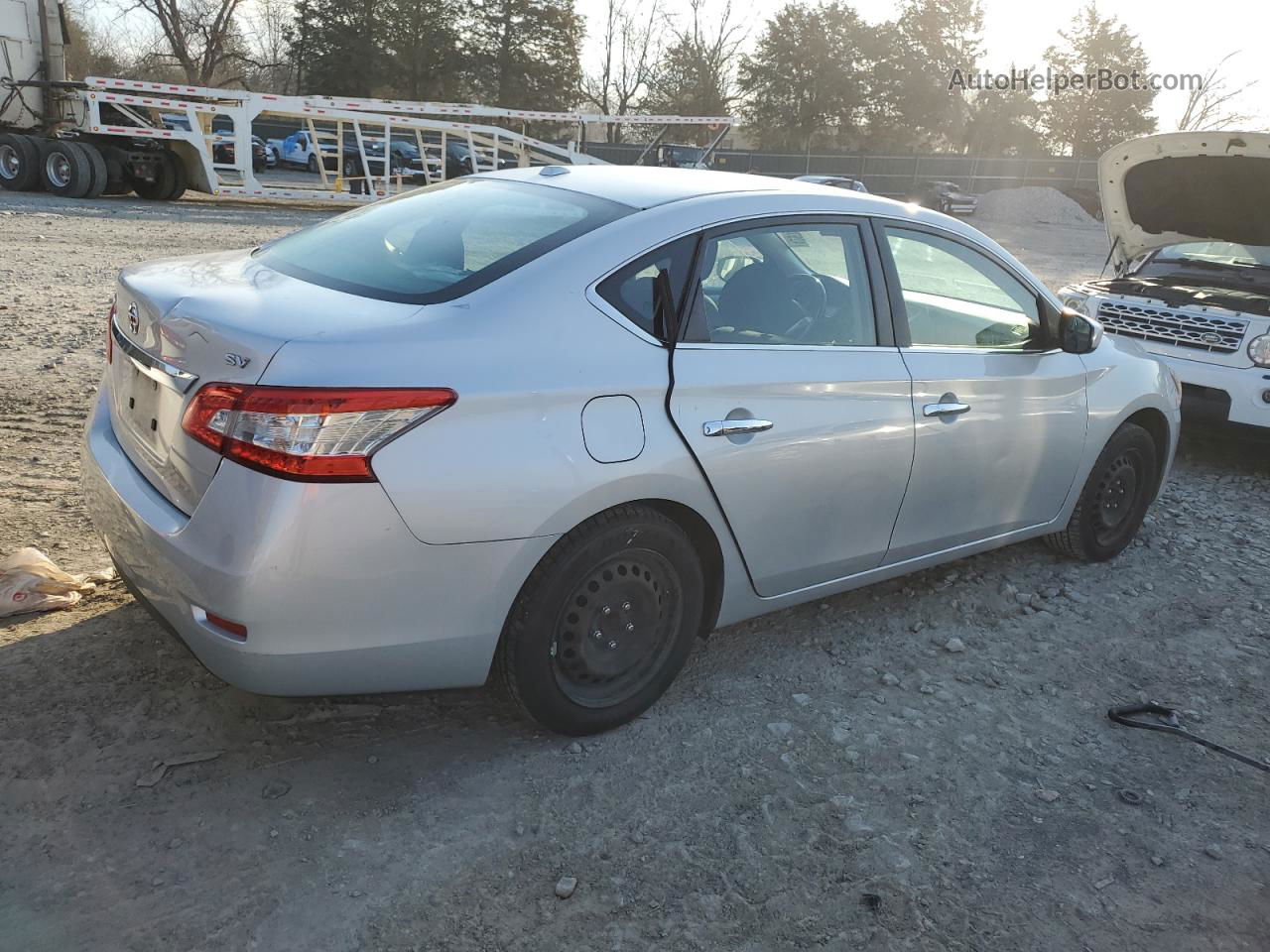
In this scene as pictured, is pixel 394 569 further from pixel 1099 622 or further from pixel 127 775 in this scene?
pixel 1099 622

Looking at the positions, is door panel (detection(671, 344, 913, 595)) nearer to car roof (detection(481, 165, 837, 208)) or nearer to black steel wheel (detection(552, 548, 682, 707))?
black steel wheel (detection(552, 548, 682, 707))

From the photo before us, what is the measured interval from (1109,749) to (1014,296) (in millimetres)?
1806

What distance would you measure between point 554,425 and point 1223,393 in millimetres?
5368

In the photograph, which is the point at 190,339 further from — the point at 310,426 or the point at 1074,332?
the point at 1074,332

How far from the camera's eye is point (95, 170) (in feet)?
63.3

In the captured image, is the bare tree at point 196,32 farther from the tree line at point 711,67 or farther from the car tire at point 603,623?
the car tire at point 603,623

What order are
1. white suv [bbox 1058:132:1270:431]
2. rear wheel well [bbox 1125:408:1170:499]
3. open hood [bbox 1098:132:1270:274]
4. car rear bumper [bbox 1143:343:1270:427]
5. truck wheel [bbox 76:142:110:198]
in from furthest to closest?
truck wheel [bbox 76:142:110:198]
open hood [bbox 1098:132:1270:274]
white suv [bbox 1058:132:1270:431]
car rear bumper [bbox 1143:343:1270:427]
rear wheel well [bbox 1125:408:1170:499]

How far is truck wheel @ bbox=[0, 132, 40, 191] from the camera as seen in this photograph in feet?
62.9

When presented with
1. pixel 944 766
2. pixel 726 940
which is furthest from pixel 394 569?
pixel 944 766

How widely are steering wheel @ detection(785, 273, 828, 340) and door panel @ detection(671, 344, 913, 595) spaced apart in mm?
93

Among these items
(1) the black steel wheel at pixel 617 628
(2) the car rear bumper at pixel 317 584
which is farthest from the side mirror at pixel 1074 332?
(2) the car rear bumper at pixel 317 584

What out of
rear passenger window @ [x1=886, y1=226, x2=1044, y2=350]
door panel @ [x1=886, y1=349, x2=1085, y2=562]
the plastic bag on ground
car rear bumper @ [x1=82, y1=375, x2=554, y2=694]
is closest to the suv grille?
door panel @ [x1=886, y1=349, x2=1085, y2=562]

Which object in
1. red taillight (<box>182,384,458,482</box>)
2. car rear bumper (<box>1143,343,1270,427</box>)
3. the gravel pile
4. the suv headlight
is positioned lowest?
the gravel pile

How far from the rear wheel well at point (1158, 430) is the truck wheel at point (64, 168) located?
1960cm
